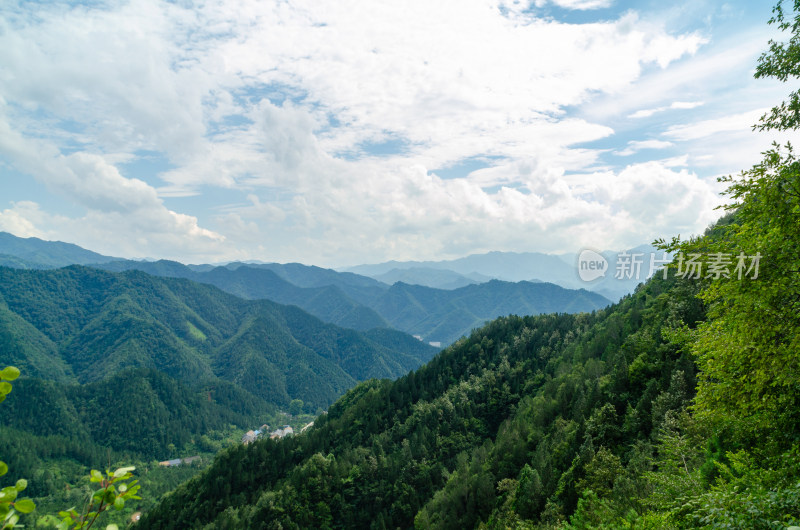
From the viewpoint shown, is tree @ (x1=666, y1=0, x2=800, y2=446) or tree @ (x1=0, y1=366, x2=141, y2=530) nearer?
tree @ (x1=0, y1=366, x2=141, y2=530)

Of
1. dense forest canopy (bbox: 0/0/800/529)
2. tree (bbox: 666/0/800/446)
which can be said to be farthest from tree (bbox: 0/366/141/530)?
tree (bbox: 666/0/800/446)

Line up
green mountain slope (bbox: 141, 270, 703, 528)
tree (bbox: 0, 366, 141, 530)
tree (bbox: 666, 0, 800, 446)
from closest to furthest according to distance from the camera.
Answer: tree (bbox: 0, 366, 141, 530), tree (bbox: 666, 0, 800, 446), green mountain slope (bbox: 141, 270, 703, 528)

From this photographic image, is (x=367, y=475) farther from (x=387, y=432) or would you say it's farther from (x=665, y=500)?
(x=665, y=500)

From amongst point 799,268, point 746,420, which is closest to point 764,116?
point 799,268

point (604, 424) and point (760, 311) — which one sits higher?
point (760, 311)

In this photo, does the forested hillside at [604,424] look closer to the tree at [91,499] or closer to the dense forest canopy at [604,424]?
the dense forest canopy at [604,424]

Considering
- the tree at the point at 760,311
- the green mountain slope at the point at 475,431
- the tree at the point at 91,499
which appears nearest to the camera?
the tree at the point at 91,499

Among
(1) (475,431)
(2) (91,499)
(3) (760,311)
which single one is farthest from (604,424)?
(1) (475,431)

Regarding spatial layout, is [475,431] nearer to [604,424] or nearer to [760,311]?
[604,424]

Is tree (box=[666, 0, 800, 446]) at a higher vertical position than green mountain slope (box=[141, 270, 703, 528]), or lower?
higher

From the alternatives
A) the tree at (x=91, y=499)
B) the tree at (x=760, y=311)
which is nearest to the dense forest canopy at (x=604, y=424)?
the tree at (x=760, y=311)

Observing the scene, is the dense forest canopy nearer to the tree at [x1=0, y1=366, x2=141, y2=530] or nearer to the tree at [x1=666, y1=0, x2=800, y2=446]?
the tree at [x1=666, y1=0, x2=800, y2=446]

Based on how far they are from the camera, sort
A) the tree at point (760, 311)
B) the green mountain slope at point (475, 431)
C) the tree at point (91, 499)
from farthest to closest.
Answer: the green mountain slope at point (475, 431) → the tree at point (760, 311) → the tree at point (91, 499)
